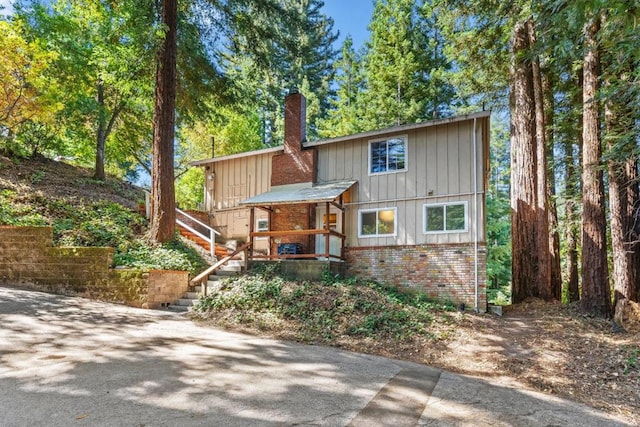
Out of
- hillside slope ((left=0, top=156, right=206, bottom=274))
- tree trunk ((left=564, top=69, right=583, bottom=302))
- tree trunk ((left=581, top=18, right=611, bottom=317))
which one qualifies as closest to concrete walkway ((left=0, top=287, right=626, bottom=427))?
hillside slope ((left=0, top=156, right=206, bottom=274))

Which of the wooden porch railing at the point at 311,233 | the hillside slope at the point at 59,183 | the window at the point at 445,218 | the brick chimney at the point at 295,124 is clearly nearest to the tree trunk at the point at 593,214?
the window at the point at 445,218

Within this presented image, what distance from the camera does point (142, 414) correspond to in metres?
3.46

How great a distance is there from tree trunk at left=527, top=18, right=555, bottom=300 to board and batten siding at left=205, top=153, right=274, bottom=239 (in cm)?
888

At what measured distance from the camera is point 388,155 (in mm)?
12320

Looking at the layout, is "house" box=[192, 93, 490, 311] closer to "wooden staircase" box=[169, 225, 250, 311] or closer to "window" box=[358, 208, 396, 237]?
"window" box=[358, 208, 396, 237]

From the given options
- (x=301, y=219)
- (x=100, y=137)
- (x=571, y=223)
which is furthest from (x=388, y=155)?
(x=100, y=137)

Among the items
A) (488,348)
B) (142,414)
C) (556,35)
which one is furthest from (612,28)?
(142,414)

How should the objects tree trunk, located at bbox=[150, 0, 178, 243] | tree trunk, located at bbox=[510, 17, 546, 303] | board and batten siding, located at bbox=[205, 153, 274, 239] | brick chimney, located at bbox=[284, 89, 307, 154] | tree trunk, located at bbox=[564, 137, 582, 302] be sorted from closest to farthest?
1. tree trunk, located at bbox=[150, 0, 178, 243]
2. tree trunk, located at bbox=[510, 17, 546, 303]
3. tree trunk, located at bbox=[564, 137, 582, 302]
4. brick chimney, located at bbox=[284, 89, 307, 154]
5. board and batten siding, located at bbox=[205, 153, 274, 239]

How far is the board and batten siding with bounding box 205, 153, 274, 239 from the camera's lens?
48.6 ft

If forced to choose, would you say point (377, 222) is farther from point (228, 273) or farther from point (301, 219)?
point (228, 273)

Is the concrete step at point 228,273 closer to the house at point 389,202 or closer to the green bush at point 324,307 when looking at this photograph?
the green bush at point 324,307

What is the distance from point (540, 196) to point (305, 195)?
23.4ft

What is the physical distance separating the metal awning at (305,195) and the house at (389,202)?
0.03 metres

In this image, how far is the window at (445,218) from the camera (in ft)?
35.9
